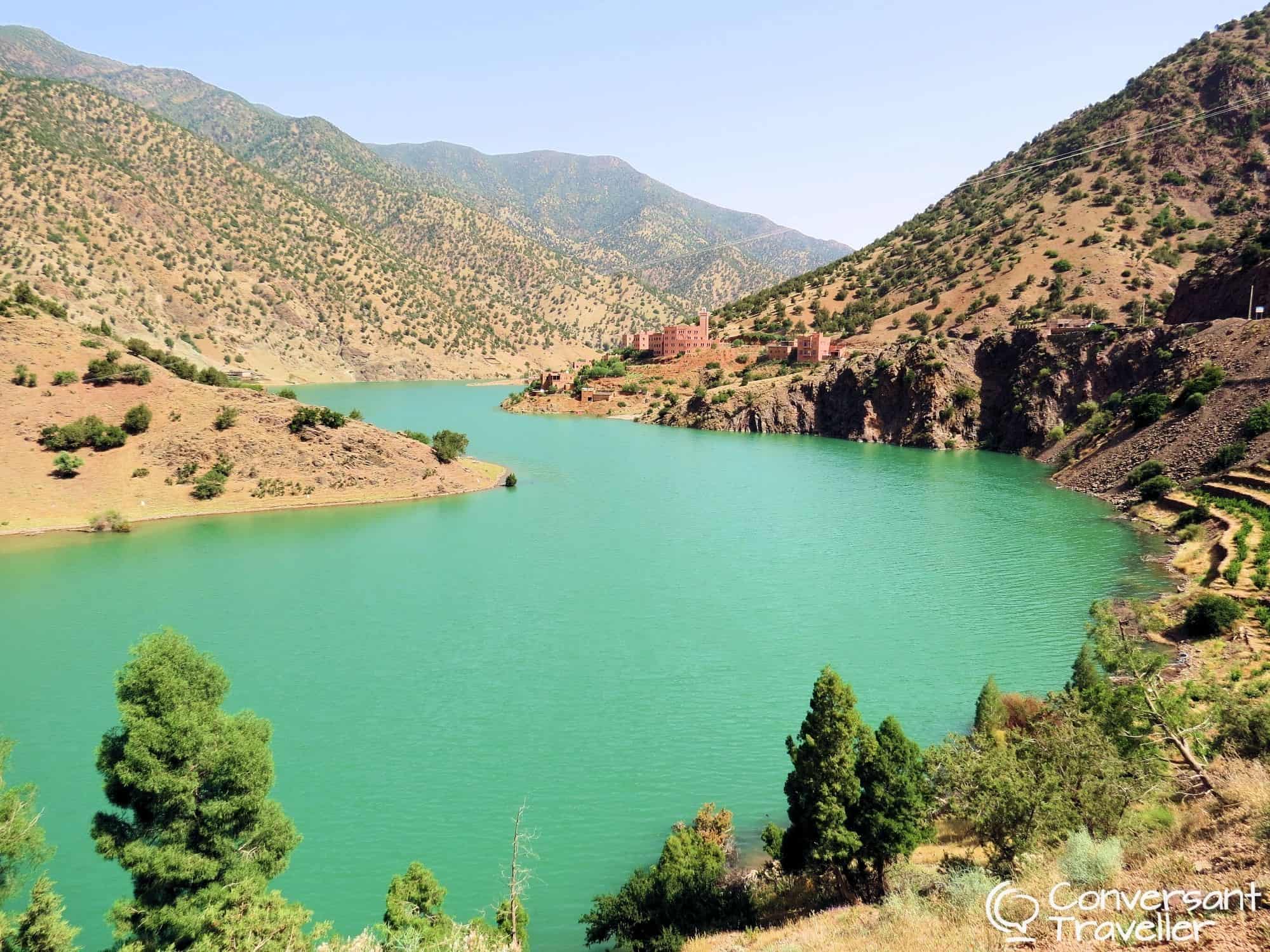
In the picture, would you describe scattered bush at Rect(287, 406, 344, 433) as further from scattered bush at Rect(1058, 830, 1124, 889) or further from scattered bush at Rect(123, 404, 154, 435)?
scattered bush at Rect(1058, 830, 1124, 889)

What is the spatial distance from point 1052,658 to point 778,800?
44.6ft

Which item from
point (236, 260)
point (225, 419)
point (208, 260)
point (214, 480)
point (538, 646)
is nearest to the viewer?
point (538, 646)

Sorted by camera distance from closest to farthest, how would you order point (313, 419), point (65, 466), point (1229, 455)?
point (1229, 455)
point (65, 466)
point (313, 419)

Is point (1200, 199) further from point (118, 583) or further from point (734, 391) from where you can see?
point (118, 583)

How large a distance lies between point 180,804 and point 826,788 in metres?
11.5

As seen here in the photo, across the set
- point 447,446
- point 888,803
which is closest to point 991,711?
point 888,803

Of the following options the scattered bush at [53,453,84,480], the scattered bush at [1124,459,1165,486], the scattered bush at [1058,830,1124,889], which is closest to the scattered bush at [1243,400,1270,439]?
the scattered bush at [1124,459,1165,486]

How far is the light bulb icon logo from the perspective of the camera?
35.1ft

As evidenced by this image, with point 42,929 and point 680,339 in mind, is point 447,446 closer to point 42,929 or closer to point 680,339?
point 42,929

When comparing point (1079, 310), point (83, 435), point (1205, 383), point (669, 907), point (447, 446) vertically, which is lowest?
point (669, 907)

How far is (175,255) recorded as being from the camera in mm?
144500

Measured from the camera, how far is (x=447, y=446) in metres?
63.8

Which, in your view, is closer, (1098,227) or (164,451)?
(164,451)

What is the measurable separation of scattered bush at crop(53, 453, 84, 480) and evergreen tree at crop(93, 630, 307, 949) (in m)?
43.7
